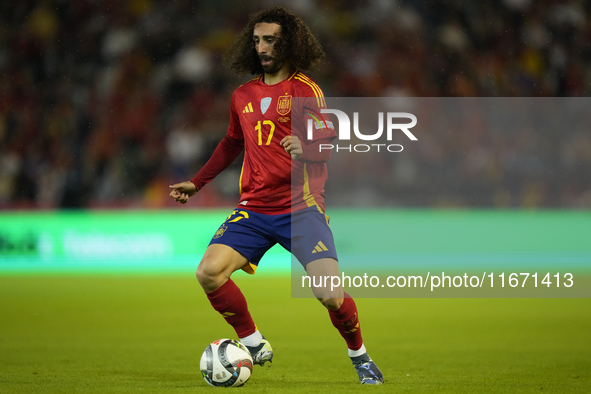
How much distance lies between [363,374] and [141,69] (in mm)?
10086

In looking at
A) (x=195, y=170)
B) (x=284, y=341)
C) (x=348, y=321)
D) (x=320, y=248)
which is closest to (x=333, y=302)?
(x=348, y=321)

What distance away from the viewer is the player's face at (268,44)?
3973 millimetres

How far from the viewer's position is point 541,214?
31.3 feet

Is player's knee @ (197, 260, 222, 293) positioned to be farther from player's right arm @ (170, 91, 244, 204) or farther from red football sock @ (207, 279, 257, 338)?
player's right arm @ (170, 91, 244, 204)

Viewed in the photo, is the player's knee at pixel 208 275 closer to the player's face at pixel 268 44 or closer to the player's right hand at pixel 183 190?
the player's right hand at pixel 183 190

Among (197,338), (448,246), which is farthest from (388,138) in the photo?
(197,338)

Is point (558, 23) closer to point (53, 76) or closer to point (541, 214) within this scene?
point (541, 214)

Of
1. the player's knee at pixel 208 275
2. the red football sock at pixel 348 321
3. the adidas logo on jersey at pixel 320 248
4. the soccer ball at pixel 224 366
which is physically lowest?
the soccer ball at pixel 224 366

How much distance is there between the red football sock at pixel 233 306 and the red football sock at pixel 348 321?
490mm

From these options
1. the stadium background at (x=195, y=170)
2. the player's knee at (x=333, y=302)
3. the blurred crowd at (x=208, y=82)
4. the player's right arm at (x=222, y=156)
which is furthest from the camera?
the blurred crowd at (x=208, y=82)

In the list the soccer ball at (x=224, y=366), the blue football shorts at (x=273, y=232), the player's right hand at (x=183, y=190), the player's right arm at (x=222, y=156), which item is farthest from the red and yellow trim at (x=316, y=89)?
the soccer ball at (x=224, y=366)

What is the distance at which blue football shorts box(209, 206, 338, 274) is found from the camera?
12.6 ft

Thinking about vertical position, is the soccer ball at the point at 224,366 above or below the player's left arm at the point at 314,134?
below

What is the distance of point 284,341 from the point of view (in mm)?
5496
